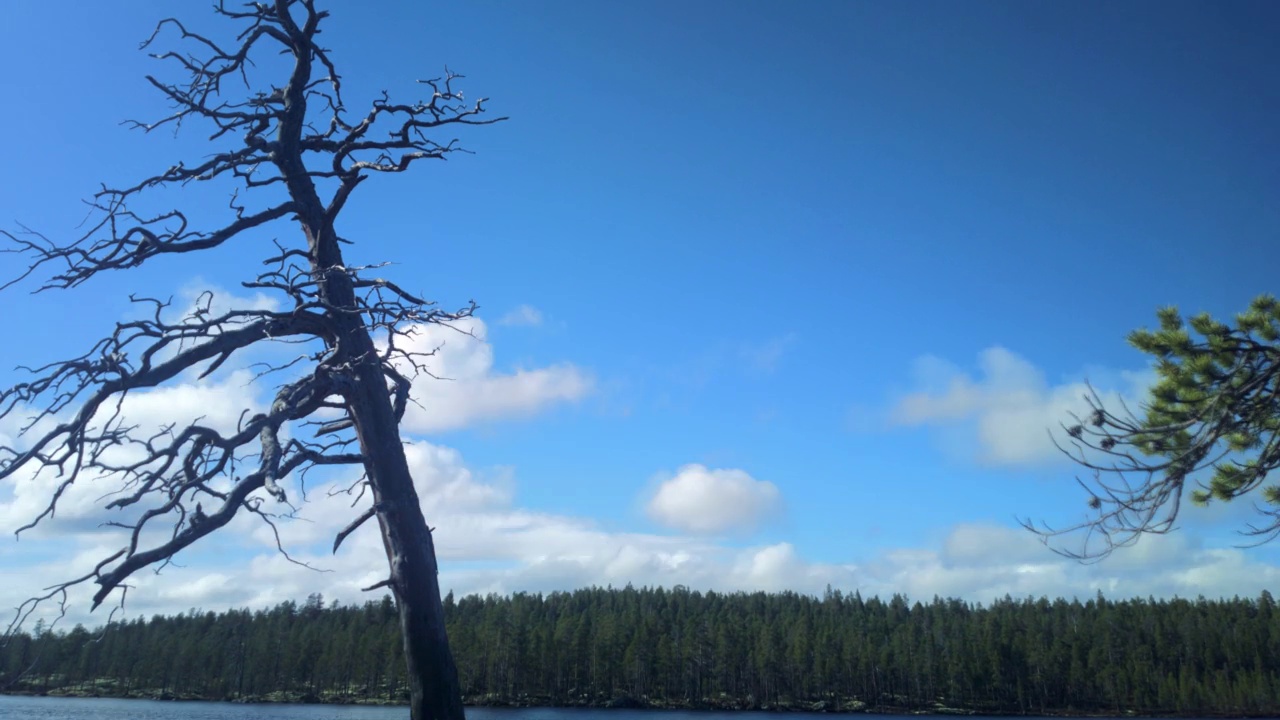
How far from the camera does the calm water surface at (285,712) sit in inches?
2704

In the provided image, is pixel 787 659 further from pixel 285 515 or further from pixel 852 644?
pixel 285 515

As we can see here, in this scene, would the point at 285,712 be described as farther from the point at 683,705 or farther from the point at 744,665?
the point at 744,665

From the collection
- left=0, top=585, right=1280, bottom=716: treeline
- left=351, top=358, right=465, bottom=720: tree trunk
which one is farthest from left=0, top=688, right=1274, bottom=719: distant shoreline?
left=351, top=358, right=465, bottom=720: tree trunk

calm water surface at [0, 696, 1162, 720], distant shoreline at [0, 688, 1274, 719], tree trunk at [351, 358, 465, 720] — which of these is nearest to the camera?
tree trunk at [351, 358, 465, 720]

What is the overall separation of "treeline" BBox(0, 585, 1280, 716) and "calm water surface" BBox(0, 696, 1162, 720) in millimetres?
5843

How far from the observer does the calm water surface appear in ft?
225

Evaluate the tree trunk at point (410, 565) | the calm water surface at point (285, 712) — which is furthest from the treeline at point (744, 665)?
the tree trunk at point (410, 565)

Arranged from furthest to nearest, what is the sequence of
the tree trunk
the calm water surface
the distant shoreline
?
the distant shoreline → the calm water surface → the tree trunk

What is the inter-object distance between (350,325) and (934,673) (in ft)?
→ 420

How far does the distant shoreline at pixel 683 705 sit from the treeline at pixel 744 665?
0.42m

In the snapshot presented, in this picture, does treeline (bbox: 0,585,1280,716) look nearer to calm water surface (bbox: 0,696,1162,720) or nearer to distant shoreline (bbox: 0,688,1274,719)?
distant shoreline (bbox: 0,688,1274,719)

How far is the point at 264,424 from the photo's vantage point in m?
3.90

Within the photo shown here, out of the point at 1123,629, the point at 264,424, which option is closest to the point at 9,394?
the point at 264,424

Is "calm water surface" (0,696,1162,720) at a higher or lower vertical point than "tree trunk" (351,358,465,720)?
lower
